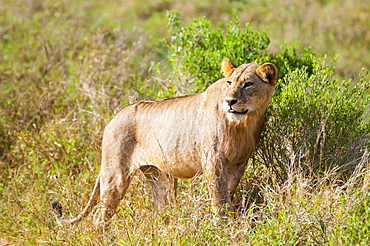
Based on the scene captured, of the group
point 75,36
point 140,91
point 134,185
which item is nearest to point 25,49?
point 75,36

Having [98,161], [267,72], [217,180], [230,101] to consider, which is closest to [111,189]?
[217,180]

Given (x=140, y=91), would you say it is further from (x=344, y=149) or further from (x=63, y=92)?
(x=344, y=149)

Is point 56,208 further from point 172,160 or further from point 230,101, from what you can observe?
point 230,101

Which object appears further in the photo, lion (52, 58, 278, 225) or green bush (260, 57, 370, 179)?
green bush (260, 57, 370, 179)

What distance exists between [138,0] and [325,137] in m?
13.0

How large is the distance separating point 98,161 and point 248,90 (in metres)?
2.42

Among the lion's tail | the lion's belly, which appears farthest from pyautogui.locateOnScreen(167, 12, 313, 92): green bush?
the lion's tail

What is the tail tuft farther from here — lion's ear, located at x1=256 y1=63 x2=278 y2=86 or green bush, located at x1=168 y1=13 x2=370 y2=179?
lion's ear, located at x1=256 y1=63 x2=278 y2=86

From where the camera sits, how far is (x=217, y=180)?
166 inches

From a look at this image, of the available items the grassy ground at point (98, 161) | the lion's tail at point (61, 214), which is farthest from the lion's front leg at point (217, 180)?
the lion's tail at point (61, 214)

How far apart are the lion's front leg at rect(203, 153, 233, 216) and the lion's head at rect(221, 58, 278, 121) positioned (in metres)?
0.37

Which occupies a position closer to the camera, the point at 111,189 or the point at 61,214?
the point at 111,189

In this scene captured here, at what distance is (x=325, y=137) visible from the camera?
4570 millimetres

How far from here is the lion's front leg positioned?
4.20 metres
